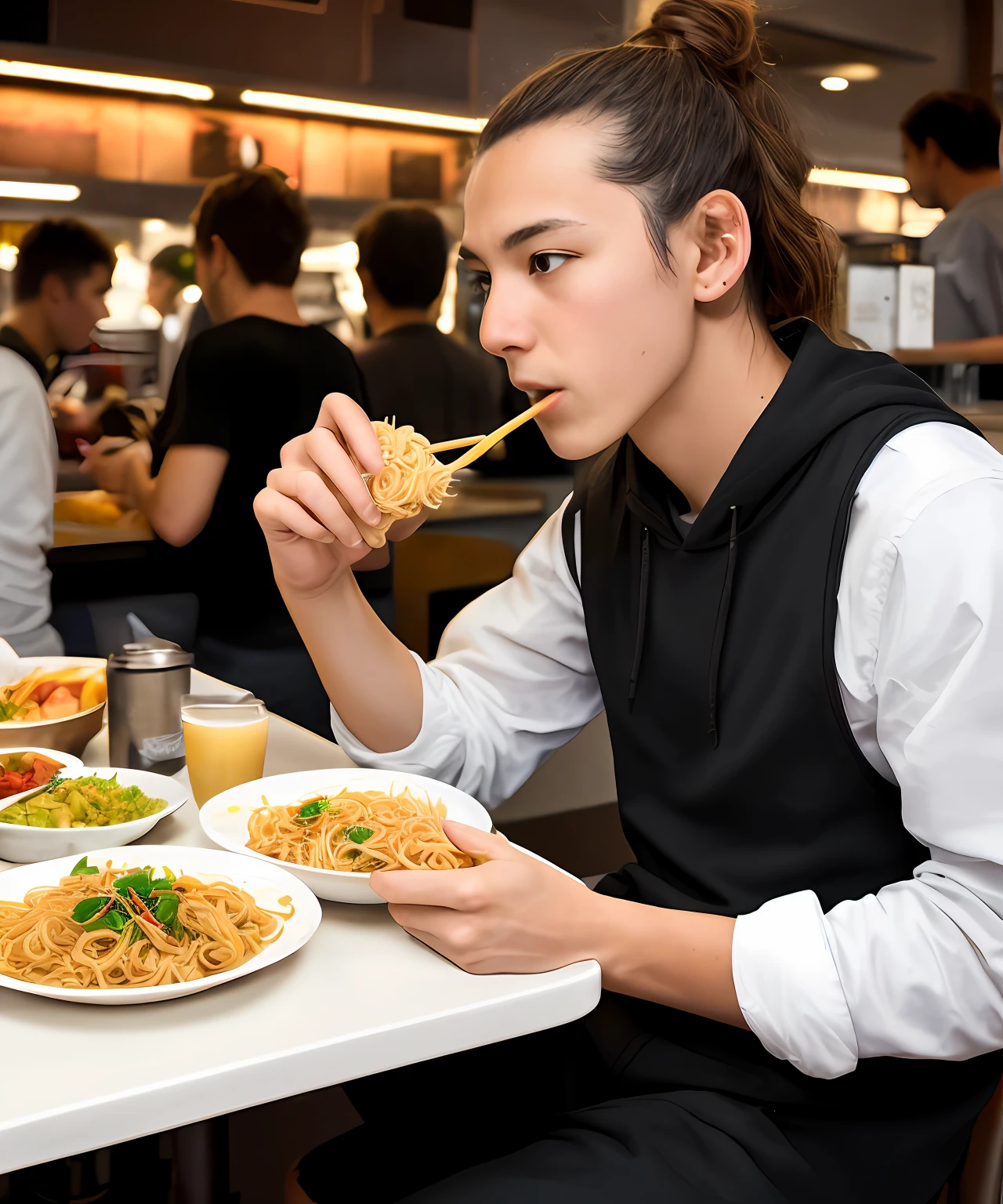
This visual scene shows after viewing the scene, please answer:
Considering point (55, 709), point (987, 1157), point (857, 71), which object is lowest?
point (987, 1157)

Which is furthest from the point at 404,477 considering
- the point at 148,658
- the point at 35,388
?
the point at 35,388

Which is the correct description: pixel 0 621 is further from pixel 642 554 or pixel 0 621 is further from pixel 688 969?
pixel 688 969

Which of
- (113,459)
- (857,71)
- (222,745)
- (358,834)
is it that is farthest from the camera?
(857,71)

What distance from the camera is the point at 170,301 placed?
2.62 metres

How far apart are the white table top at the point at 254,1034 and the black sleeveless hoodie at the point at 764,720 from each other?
0.95 feet

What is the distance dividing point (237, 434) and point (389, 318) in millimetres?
497

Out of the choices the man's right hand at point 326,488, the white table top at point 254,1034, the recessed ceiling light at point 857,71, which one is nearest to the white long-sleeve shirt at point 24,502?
the man's right hand at point 326,488

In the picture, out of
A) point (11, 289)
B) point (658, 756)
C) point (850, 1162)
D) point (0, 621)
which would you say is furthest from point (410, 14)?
point (850, 1162)

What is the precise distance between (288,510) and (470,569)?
196 centimetres

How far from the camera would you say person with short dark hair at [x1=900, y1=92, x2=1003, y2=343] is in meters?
3.52

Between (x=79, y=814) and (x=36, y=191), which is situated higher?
(x=36, y=191)

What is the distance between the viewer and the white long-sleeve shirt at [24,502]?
2.47 meters

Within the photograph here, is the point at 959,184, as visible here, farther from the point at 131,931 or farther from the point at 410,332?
the point at 131,931

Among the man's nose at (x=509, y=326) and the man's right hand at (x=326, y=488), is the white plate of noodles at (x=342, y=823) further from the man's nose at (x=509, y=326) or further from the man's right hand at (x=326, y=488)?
Answer: the man's nose at (x=509, y=326)
